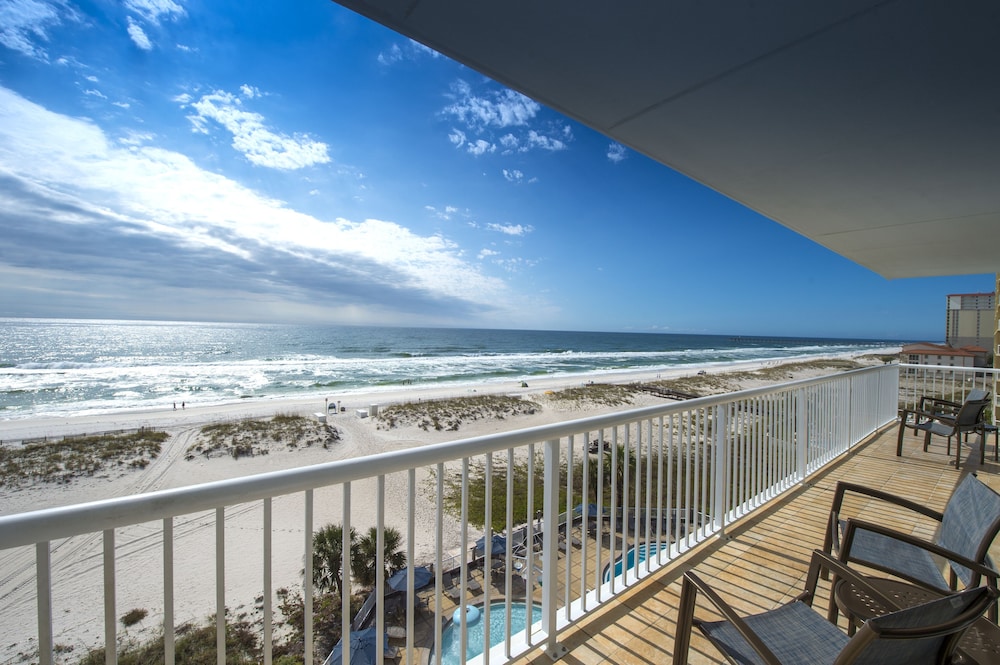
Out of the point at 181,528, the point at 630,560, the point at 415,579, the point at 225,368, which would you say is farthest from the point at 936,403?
the point at 225,368

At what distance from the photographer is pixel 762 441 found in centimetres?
314

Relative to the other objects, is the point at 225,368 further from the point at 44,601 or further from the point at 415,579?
the point at 44,601

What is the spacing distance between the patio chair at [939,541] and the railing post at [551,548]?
114 centimetres

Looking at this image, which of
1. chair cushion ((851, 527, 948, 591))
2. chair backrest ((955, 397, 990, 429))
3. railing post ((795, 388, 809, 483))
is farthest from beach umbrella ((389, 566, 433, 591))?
chair backrest ((955, 397, 990, 429))

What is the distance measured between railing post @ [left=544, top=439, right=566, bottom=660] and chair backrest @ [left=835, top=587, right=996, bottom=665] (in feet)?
3.03

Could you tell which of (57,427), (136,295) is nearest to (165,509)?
(57,427)

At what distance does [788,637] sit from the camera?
1246 mm

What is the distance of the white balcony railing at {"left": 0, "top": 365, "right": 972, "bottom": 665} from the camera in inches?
31.9

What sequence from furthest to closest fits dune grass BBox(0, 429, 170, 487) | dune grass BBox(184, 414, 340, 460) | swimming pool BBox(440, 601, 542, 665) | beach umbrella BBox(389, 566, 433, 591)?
dune grass BBox(184, 414, 340, 460), dune grass BBox(0, 429, 170, 487), beach umbrella BBox(389, 566, 433, 591), swimming pool BBox(440, 601, 542, 665)

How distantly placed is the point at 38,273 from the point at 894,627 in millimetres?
57585

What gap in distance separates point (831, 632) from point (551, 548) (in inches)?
35.0

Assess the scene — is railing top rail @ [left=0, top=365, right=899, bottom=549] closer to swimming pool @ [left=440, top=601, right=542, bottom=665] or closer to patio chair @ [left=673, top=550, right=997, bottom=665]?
patio chair @ [left=673, top=550, right=997, bottom=665]

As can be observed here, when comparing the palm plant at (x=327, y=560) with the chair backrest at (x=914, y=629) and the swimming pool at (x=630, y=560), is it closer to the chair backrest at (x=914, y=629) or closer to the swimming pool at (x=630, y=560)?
the swimming pool at (x=630, y=560)

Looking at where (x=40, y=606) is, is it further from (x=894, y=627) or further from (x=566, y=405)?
(x=566, y=405)
